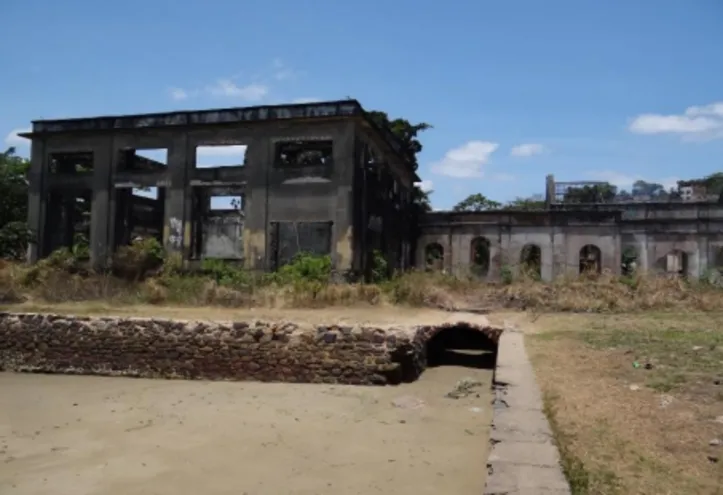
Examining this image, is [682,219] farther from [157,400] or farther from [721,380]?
[157,400]

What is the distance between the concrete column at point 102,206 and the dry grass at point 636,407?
57.1 ft

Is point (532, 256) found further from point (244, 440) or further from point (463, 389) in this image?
point (244, 440)

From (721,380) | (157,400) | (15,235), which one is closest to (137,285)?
(15,235)

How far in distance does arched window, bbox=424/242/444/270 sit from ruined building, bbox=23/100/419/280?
3.90 metres

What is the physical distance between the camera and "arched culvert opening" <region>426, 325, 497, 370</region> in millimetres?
11703

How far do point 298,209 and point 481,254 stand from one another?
15.0 meters

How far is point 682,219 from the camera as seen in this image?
27.7 m

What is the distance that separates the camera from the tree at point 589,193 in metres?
33.3

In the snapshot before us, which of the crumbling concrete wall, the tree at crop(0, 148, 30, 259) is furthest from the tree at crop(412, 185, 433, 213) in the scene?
the tree at crop(0, 148, 30, 259)

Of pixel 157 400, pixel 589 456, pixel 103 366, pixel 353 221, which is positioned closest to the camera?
pixel 589 456

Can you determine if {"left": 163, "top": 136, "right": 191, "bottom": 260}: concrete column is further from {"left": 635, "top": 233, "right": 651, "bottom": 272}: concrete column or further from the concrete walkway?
{"left": 635, "top": 233, "right": 651, "bottom": 272}: concrete column

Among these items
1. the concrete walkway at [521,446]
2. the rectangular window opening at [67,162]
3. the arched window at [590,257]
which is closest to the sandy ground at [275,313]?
the concrete walkway at [521,446]

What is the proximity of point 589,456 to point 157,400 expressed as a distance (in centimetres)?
637

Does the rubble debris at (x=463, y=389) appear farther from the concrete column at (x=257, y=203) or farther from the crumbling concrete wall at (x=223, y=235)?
the crumbling concrete wall at (x=223, y=235)
